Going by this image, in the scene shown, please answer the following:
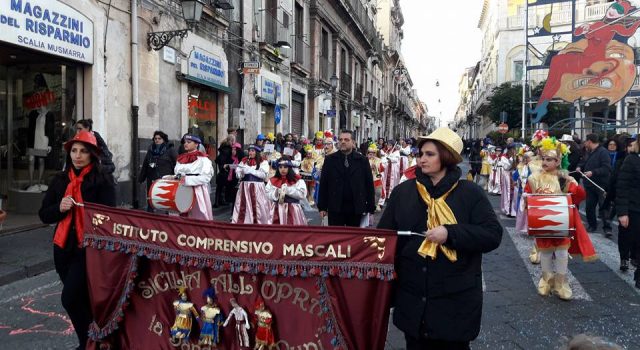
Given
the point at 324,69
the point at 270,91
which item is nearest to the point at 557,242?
the point at 270,91

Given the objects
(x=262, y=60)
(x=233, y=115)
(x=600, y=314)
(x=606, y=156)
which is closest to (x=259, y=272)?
(x=600, y=314)

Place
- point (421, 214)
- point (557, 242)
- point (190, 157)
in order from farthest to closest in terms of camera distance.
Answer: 1. point (190, 157)
2. point (557, 242)
3. point (421, 214)

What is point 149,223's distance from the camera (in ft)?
10.4

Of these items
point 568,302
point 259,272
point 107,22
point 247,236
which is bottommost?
point 568,302

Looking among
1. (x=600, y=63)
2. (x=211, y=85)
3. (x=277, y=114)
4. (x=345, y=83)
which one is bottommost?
(x=277, y=114)

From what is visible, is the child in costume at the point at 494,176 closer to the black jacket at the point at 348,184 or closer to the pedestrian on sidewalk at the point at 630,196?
the pedestrian on sidewalk at the point at 630,196

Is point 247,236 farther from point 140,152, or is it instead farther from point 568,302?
point 140,152

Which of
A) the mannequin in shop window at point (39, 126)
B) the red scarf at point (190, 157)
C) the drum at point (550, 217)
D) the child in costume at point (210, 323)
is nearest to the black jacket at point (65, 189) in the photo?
the child in costume at point (210, 323)

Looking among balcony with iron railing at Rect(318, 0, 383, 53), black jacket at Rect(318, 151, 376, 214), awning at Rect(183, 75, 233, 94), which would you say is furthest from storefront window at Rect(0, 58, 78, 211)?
balcony with iron railing at Rect(318, 0, 383, 53)

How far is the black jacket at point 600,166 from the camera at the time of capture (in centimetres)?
887

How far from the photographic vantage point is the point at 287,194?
6.96 meters

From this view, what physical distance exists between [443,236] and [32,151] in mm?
10078

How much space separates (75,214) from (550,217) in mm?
4331

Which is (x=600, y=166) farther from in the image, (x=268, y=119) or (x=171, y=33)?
(x=268, y=119)
